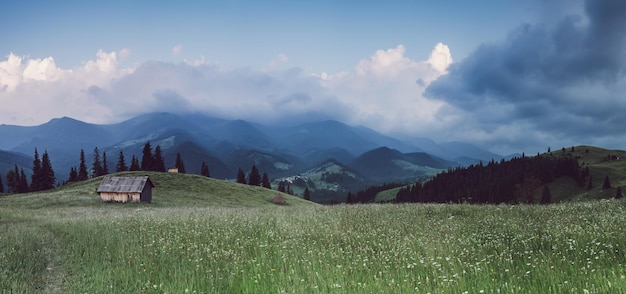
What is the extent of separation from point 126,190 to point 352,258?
65.6 meters

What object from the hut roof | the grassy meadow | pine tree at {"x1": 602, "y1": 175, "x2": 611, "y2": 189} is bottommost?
pine tree at {"x1": 602, "y1": 175, "x2": 611, "y2": 189}

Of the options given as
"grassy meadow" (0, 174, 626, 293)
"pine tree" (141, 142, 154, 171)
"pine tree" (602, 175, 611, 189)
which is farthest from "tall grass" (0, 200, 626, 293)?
"pine tree" (602, 175, 611, 189)

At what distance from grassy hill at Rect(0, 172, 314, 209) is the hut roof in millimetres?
2601

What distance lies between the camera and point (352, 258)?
8.60 m

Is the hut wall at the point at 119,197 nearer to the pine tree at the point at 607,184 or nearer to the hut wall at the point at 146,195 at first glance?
the hut wall at the point at 146,195

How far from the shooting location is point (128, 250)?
10.6 m

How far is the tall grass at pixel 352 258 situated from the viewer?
21.0 ft

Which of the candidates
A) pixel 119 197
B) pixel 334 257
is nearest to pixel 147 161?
pixel 119 197

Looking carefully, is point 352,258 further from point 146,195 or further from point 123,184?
point 123,184

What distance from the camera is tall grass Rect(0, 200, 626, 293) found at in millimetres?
6395

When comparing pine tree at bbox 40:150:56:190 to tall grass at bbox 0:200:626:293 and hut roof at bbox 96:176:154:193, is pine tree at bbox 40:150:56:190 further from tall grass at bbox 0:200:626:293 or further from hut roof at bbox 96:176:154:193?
tall grass at bbox 0:200:626:293

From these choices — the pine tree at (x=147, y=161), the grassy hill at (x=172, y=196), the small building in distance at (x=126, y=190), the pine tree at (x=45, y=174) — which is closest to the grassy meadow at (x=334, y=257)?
the grassy hill at (x=172, y=196)

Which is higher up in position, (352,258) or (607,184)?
(352,258)

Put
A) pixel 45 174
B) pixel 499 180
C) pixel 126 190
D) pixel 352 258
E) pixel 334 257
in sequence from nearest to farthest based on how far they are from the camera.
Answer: pixel 334 257 < pixel 352 258 < pixel 126 190 < pixel 45 174 < pixel 499 180
